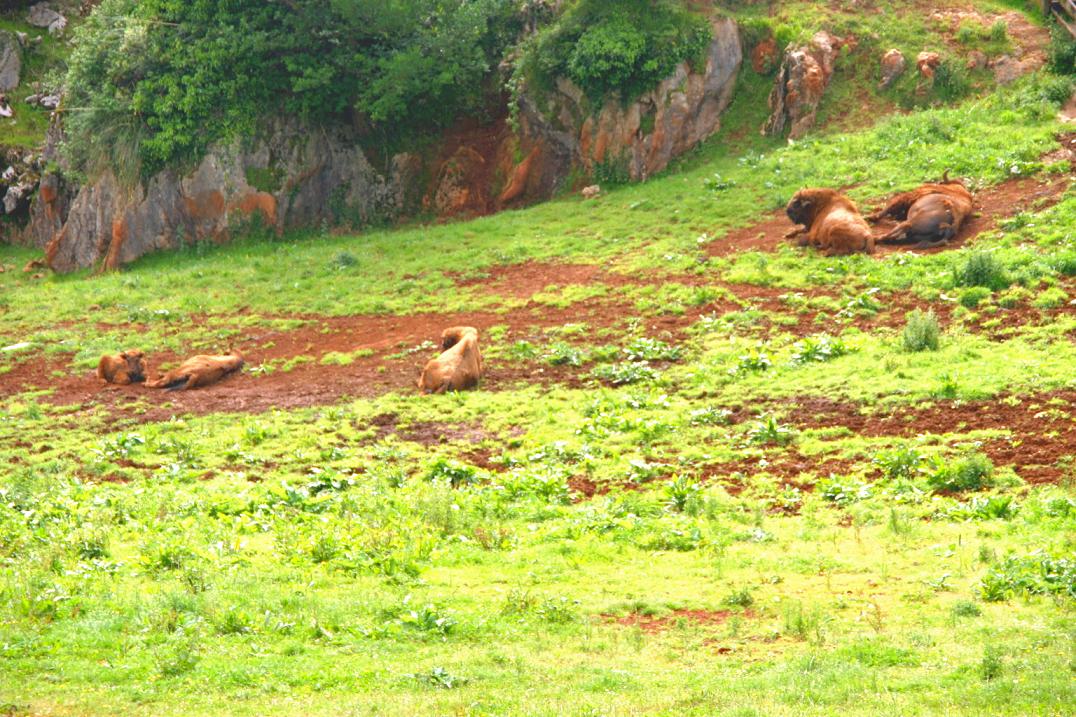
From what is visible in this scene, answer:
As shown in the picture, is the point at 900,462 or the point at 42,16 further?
the point at 42,16

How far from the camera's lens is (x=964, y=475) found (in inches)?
474

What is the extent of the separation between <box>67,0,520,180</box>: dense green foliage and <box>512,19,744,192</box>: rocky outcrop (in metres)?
2.35

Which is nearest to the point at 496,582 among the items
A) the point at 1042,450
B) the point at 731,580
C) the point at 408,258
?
the point at 731,580

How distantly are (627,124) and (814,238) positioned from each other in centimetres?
782

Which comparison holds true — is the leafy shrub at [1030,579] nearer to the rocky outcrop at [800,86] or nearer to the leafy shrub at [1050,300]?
the leafy shrub at [1050,300]

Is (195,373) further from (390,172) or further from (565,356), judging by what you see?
(390,172)

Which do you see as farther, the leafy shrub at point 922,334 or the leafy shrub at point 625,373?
the leafy shrub at point 625,373

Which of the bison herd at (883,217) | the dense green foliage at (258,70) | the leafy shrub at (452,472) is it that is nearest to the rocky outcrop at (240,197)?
the dense green foliage at (258,70)

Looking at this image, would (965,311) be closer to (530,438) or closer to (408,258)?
(530,438)

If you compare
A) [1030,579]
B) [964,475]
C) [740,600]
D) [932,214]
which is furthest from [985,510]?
[932,214]

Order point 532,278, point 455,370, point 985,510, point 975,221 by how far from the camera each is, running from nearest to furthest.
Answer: point 985,510 < point 455,370 < point 975,221 < point 532,278

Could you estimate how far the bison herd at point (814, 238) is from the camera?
17.9m

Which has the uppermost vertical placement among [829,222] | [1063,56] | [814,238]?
[1063,56]

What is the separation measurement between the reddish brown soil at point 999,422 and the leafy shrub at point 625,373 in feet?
8.74
